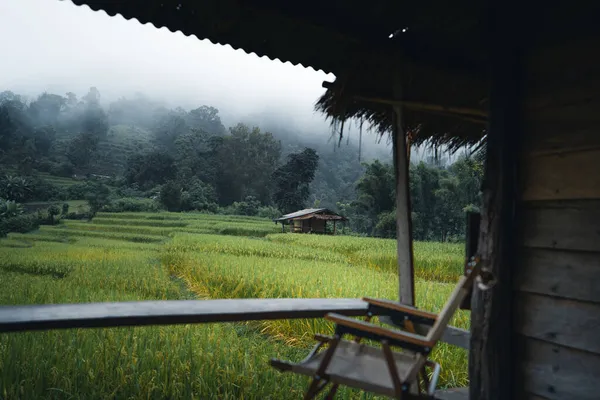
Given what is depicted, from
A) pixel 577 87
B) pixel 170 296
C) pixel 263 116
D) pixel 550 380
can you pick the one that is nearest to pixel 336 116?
pixel 577 87

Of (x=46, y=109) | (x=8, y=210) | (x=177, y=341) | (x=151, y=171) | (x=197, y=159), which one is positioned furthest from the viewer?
(x=46, y=109)

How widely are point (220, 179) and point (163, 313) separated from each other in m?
53.1

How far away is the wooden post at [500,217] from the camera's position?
1974mm

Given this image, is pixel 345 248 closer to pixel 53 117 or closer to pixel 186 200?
pixel 186 200

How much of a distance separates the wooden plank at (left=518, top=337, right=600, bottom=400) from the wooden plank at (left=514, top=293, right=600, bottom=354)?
1.5 inches

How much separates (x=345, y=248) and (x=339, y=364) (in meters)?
14.8

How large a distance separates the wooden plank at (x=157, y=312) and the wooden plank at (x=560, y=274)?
3.96 feet

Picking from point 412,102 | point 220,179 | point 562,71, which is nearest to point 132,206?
point 220,179

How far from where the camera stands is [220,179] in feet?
179

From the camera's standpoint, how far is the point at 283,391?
9.95ft

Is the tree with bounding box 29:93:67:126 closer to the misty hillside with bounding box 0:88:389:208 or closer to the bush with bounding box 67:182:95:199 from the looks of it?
the misty hillside with bounding box 0:88:389:208

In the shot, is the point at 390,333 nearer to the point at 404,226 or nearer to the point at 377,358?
the point at 377,358

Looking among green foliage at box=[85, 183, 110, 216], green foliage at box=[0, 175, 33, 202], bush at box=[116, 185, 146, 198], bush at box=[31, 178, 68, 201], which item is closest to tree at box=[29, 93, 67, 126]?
bush at box=[116, 185, 146, 198]

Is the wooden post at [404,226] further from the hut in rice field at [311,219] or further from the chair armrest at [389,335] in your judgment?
the hut in rice field at [311,219]
